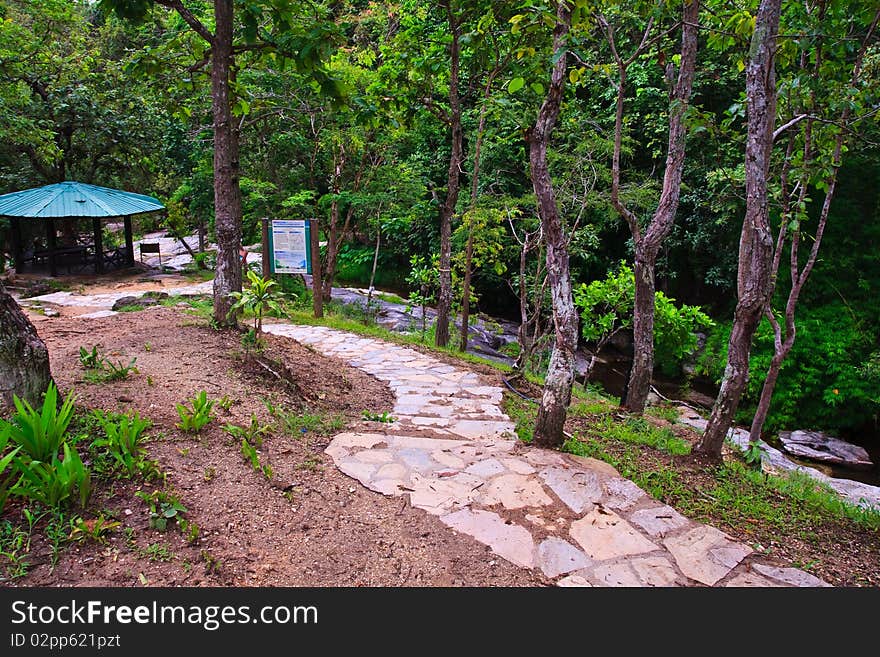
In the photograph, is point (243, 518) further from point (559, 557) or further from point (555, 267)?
point (555, 267)

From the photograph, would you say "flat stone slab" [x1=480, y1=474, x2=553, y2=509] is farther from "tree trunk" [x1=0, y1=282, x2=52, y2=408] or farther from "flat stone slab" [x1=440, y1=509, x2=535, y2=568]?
"tree trunk" [x1=0, y1=282, x2=52, y2=408]

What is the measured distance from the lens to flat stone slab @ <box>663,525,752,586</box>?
2770 mm

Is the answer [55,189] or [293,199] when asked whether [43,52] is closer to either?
[55,189]

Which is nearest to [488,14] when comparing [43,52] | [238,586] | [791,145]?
[791,145]

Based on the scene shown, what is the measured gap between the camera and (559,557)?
2.83 m

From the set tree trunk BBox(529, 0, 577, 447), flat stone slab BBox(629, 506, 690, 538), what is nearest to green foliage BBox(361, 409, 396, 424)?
tree trunk BBox(529, 0, 577, 447)

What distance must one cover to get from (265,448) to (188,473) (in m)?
0.65

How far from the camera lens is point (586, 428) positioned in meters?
4.94

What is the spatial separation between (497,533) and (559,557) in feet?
1.15

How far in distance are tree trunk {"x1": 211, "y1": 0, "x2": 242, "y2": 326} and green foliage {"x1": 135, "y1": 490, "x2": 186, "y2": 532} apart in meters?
3.33

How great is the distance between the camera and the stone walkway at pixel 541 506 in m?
2.78

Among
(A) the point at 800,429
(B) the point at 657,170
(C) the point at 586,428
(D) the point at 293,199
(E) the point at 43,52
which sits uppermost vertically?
(E) the point at 43,52

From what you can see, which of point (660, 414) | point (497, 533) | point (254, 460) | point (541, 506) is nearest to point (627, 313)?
point (660, 414)

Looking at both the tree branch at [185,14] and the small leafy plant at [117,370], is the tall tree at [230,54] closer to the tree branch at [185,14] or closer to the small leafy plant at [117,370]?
the tree branch at [185,14]
